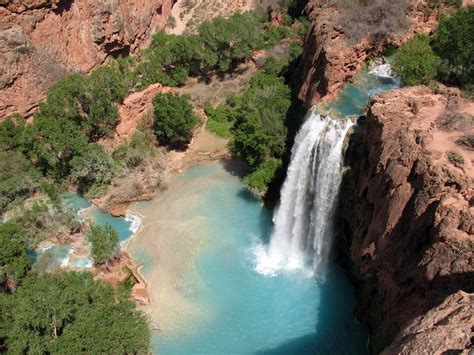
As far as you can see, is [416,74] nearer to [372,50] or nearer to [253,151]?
[372,50]

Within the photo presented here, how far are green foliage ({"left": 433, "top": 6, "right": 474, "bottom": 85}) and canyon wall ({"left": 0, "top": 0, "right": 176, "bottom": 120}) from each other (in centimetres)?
2694

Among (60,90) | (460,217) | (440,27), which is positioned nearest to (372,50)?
(440,27)

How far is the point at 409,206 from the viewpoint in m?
17.9

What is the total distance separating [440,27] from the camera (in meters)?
25.7

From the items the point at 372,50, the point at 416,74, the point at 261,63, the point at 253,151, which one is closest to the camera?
the point at 416,74

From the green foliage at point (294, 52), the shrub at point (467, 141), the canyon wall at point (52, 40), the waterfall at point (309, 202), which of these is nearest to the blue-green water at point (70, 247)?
the waterfall at point (309, 202)

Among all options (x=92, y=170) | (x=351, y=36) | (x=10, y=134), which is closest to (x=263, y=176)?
(x=351, y=36)

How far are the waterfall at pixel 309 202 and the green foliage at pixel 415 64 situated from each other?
4.45 metres

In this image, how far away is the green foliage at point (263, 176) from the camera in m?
30.2

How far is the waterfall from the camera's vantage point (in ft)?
79.0

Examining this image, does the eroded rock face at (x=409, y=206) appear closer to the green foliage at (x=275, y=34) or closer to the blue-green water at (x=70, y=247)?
the blue-green water at (x=70, y=247)

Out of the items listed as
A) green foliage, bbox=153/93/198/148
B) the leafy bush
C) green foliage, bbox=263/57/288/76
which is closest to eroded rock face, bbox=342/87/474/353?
the leafy bush

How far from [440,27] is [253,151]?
13.4 metres

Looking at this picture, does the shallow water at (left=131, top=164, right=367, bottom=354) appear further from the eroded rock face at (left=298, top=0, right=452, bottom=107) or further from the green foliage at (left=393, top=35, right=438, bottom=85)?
the green foliage at (left=393, top=35, right=438, bottom=85)
